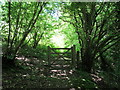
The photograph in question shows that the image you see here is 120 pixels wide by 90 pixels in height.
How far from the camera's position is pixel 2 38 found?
7.22 meters

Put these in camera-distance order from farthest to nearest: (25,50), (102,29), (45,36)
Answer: (45,36), (25,50), (102,29)

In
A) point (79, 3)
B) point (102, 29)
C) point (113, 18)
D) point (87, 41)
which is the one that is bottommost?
point (87, 41)

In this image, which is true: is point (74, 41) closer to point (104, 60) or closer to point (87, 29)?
point (87, 29)

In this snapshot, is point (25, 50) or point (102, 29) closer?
point (102, 29)

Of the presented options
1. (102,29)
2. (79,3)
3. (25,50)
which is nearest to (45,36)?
(25,50)

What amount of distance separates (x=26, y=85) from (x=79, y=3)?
498 centimetres

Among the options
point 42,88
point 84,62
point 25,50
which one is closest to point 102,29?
point 84,62

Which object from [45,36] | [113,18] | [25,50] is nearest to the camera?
[113,18]

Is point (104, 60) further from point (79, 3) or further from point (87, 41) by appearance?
point (79, 3)

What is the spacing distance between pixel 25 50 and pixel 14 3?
15.2 feet

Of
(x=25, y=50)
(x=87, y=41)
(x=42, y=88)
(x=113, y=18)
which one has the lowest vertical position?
(x=42, y=88)

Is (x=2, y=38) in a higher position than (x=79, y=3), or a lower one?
lower

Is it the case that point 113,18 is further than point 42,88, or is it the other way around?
point 113,18

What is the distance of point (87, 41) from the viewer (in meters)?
8.96
